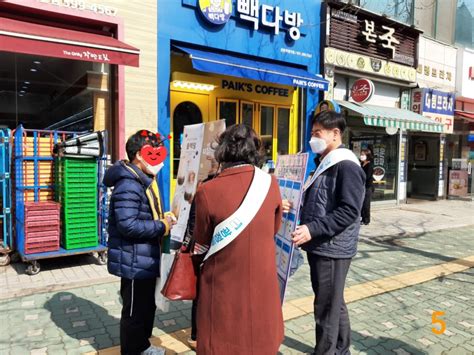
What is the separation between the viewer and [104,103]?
21.6ft

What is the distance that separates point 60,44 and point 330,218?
452cm

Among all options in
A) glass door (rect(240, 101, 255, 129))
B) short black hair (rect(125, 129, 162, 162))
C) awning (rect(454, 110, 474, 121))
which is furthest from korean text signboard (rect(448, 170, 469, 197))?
short black hair (rect(125, 129, 162, 162))

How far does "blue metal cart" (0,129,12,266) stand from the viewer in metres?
5.01

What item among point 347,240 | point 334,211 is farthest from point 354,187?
point 347,240

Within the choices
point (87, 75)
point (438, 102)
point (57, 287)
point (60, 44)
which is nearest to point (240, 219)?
point (57, 287)

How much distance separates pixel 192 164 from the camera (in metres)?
3.71

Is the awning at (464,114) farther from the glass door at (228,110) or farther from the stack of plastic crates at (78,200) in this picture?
the stack of plastic crates at (78,200)

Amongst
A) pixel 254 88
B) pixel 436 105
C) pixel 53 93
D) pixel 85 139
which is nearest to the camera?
pixel 85 139

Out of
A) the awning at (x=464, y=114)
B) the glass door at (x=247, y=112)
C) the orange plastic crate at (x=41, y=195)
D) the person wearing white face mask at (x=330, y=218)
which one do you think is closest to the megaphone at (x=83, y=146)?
the orange plastic crate at (x=41, y=195)

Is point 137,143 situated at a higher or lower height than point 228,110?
lower

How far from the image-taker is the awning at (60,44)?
494cm

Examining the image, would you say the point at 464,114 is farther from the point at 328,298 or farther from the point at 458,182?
the point at 328,298

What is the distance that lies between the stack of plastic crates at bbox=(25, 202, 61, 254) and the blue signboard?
11.1 metres

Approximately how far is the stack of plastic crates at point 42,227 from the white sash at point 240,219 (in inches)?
148
